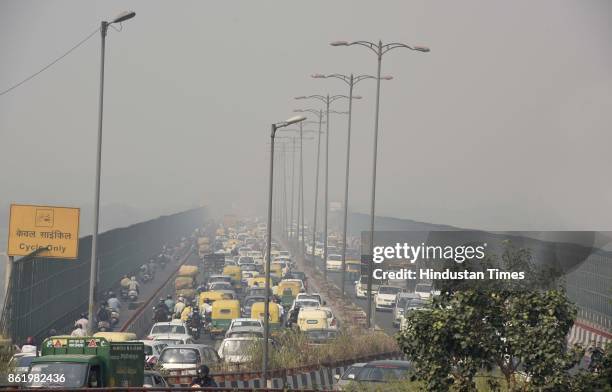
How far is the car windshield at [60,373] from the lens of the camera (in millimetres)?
24312

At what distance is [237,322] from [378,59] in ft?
51.6

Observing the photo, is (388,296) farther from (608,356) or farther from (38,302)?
(608,356)

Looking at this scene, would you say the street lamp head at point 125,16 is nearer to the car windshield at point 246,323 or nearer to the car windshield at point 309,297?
the car windshield at point 246,323

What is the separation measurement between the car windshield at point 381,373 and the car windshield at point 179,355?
27.3 feet

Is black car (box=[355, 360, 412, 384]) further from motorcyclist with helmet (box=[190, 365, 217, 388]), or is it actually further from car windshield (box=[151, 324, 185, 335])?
car windshield (box=[151, 324, 185, 335])

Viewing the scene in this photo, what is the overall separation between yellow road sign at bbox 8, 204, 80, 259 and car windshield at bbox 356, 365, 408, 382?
2984cm

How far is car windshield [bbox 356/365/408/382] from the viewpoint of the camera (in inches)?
1055

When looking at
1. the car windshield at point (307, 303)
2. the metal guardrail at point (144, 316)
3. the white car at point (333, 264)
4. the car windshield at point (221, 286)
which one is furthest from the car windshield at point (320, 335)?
the white car at point (333, 264)

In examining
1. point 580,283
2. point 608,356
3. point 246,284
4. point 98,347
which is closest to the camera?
point 608,356

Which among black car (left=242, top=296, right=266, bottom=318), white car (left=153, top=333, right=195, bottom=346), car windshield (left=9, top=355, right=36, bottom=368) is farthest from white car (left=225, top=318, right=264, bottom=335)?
car windshield (left=9, top=355, right=36, bottom=368)

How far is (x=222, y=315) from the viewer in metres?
54.3

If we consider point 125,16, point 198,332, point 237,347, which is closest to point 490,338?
point 237,347

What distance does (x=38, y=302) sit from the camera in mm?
47000

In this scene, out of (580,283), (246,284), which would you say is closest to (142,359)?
(580,283)
